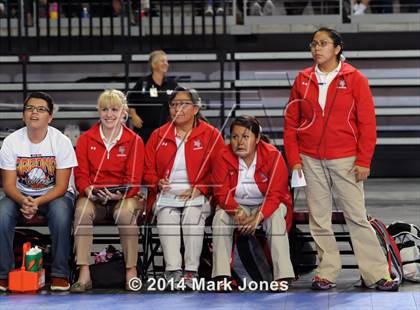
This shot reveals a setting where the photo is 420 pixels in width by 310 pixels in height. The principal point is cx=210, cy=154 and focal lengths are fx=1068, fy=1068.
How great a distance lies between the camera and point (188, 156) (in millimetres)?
7398

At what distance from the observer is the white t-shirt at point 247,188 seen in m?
7.20

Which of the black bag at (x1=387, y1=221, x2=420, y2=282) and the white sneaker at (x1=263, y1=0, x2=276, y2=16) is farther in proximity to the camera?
the white sneaker at (x1=263, y1=0, x2=276, y2=16)

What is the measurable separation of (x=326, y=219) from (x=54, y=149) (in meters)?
1.91

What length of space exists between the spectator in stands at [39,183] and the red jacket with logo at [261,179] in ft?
3.33

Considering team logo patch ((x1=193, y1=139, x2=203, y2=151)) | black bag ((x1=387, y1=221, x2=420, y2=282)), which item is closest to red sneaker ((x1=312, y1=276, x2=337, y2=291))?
black bag ((x1=387, y1=221, x2=420, y2=282))

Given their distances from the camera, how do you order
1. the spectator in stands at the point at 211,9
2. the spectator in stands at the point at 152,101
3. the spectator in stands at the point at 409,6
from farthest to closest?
the spectator in stands at the point at 409,6
the spectator in stands at the point at 211,9
the spectator in stands at the point at 152,101

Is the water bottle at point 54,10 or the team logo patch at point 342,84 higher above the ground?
the water bottle at point 54,10

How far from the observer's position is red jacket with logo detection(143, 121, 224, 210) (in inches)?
291

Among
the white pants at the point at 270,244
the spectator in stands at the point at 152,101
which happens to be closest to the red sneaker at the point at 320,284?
the white pants at the point at 270,244

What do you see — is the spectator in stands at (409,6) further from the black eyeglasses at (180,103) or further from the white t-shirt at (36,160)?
the white t-shirt at (36,160)

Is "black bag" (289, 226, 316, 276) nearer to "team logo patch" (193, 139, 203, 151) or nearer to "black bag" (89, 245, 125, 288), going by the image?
"team logo patch" (193, 139, 203, 151)

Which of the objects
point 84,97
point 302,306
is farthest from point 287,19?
point 302,306

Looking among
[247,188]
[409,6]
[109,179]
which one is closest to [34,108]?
[109,179]

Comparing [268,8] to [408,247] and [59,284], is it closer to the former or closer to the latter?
[408,247]
